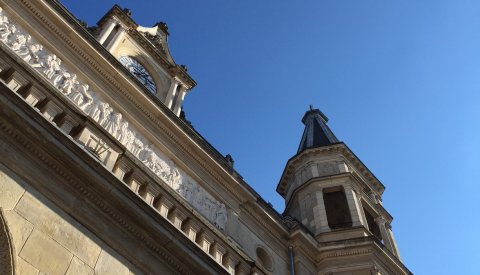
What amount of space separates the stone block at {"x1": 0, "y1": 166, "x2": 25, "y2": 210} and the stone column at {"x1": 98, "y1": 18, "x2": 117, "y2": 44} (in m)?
8.68

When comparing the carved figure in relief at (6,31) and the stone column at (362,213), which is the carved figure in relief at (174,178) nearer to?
the carved figure in relief at (6,31)

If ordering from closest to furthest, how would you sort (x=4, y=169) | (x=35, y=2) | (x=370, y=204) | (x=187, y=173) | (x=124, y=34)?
1. (x=4, y=169)
2. (x=35, y=2)
3. (x=187, y=173)
4. (x=124, y=34)
5. (x=370, y=204)

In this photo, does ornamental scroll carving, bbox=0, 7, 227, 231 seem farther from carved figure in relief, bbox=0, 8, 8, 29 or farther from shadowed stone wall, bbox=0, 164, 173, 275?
shadowed stone wall, bbox=0, 164, 173, 275

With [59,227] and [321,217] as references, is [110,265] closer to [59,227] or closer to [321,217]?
[59,227]

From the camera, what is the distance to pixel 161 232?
816 centimetres

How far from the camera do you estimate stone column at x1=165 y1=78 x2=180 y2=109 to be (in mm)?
15570

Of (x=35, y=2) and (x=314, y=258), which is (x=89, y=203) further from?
(x=314, y=258)

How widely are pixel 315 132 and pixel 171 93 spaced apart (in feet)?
33.5

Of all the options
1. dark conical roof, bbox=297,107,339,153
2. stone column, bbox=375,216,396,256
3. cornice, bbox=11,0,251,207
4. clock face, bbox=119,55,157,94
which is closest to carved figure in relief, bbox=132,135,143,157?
cornice, bbox=11,0,251,207

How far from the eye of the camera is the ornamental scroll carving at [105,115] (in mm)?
11430

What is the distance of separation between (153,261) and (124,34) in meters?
10.2

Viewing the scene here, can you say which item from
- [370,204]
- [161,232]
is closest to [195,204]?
[161,232]

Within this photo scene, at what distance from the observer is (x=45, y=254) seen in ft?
21.8

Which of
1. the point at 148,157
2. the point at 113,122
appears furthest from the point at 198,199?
the point at 113,122
